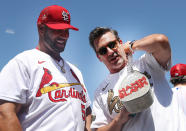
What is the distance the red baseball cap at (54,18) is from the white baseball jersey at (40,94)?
46 cm

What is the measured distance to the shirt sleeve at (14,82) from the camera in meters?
1.93

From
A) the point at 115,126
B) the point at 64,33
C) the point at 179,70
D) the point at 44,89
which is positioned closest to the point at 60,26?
the point at 64,33

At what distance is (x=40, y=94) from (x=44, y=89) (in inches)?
2.9

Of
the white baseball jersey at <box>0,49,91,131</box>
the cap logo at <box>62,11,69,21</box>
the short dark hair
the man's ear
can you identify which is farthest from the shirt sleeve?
the short dark hair

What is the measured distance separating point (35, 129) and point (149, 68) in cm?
155

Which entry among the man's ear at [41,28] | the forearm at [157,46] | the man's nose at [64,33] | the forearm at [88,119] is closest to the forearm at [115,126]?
the forearm at [88,119]

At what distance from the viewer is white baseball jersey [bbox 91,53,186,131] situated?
2.19m

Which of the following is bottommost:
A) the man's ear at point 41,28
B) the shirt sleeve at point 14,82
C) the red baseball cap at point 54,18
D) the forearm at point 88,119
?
the forearm at point 88,119

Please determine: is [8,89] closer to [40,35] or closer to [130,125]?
[40,35]

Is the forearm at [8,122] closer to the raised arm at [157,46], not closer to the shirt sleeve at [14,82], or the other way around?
the shirt sleeve at [14,82]

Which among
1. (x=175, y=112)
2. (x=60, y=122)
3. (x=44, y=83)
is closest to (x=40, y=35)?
(x=44, y=83)

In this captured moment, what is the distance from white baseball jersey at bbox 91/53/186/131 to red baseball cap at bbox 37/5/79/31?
1.01m

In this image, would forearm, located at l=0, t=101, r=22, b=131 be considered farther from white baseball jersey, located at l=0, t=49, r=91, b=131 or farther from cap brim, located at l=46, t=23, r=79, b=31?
cap brim, located at l=46, t=23, r=79, b=31

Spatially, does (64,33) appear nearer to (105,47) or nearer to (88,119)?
(105,47)
